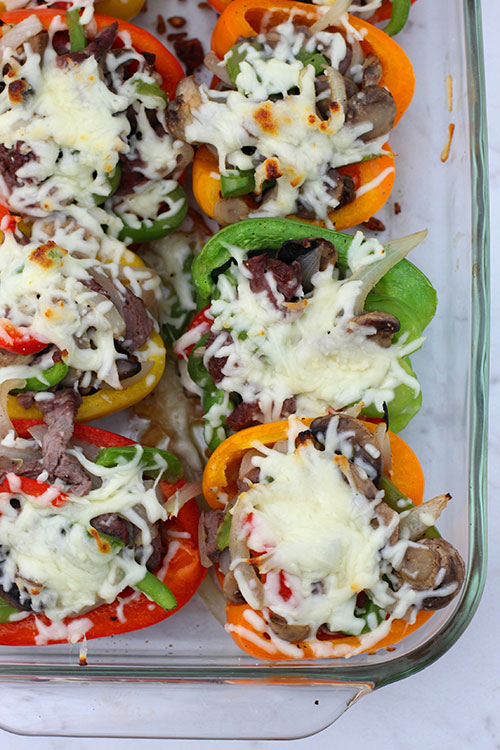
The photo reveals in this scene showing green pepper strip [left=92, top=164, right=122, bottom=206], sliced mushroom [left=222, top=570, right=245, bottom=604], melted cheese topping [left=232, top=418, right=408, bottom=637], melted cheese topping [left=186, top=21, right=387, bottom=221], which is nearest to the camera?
melted cheese topping [left=232, top=418, right=408, bottom=637]

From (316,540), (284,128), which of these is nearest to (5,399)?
(316,540)

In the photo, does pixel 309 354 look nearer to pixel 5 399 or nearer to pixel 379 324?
pixel 379 324

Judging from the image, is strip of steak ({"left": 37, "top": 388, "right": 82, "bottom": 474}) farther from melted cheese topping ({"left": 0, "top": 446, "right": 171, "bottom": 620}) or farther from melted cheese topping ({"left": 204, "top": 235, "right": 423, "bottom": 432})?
melted cheese topping ({"left": 204, "top": 235, "right": 423, "bottom": 432})

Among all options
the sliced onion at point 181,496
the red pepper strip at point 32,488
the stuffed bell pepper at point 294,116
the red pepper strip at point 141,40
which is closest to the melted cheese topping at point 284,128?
the stuffed bell pepper at point 294,116

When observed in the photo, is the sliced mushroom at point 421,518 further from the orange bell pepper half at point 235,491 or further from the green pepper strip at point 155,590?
the green pepper strip at point 155,590

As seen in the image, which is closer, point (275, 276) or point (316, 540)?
point (316, 540)

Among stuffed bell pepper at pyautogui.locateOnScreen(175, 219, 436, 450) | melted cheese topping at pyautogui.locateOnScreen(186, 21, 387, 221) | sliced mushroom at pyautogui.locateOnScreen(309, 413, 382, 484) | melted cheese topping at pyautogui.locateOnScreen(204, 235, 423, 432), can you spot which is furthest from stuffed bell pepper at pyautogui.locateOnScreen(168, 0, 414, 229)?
sliced mushroom at pyautogui.locateOnScreen(309, 413, 382, 484)
